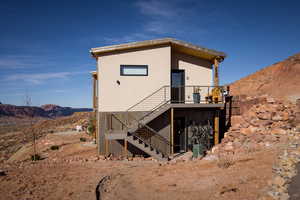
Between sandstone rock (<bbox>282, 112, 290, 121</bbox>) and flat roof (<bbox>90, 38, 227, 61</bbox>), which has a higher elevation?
flat roof (<bbox>90, 38, 227, 61</bbox>)

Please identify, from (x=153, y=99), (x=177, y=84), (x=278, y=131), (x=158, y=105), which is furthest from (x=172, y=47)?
(x=278, y=131)

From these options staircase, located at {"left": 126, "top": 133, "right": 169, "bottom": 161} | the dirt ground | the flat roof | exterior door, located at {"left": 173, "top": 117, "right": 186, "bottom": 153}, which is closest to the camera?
the dirt ground

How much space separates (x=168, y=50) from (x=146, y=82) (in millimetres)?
2786

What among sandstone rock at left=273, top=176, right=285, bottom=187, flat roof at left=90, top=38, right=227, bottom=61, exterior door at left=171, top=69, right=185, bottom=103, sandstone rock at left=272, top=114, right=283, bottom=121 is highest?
flat roof at left=90, top=38, right=227, bottom=61

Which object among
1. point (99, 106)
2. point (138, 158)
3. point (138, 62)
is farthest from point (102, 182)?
point (138, 62)

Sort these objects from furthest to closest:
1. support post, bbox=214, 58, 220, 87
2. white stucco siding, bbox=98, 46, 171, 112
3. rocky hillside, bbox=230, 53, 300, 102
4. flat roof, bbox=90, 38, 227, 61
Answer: rocky hillside, bbox=230, 53, 300, 102 → support post, bbox=214, 58, 220, 87 → white stucco siding, bbox=98, 46, 171, 112 → flat roof, bbox=90, 38, 227, 61

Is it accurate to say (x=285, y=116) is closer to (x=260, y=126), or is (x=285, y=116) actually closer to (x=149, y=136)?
(x=260, y=126)

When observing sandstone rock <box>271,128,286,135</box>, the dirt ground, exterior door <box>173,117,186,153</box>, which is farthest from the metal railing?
sandstone rock <box>271,128,286,135</box>

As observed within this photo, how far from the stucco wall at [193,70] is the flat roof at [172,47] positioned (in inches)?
17.3

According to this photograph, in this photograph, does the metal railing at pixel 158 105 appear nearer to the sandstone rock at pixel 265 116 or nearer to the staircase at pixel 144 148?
the staircase at pixel 144 148

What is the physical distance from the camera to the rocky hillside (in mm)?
29800

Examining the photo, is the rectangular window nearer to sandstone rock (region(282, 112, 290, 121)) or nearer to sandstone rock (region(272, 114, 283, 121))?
sandstone rock (region(272, 114, 283, 121))

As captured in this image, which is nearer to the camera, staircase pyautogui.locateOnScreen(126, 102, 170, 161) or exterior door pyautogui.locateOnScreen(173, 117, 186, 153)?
staircase pyautogui.locateOnScreen(126, 102, 170, 161)

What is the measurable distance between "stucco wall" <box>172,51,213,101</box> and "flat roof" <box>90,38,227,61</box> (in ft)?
1.45
